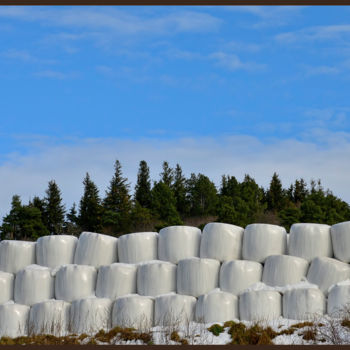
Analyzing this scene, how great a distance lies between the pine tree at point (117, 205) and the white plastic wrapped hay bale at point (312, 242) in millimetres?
29418

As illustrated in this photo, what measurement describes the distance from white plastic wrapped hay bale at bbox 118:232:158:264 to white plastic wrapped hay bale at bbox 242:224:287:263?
61.9 inches

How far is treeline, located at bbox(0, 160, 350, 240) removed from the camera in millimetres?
34906

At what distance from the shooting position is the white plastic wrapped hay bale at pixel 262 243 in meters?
11.3

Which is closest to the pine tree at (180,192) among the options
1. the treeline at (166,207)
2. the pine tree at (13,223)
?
the treeline at (166,207)

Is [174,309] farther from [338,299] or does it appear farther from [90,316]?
[338,299]

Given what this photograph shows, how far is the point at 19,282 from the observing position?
470 inches

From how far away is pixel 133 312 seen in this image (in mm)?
10906

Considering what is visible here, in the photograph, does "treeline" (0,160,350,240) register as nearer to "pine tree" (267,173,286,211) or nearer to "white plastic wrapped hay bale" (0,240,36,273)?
"pine tree" (267,173,286,211)

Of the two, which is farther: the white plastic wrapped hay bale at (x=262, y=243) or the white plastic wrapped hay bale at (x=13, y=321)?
the white plastic wrapped hay bale at (x=13, y=321)

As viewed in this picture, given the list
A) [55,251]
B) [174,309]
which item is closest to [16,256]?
[55,251]

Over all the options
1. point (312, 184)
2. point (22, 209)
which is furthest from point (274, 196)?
point (22, 209)

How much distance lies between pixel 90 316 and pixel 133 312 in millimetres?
710

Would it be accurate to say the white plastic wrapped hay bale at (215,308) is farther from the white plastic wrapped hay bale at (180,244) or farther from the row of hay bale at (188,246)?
the white plastic wrapped hay bale at (180,244)

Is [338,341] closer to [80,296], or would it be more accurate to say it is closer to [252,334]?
[252,334]
